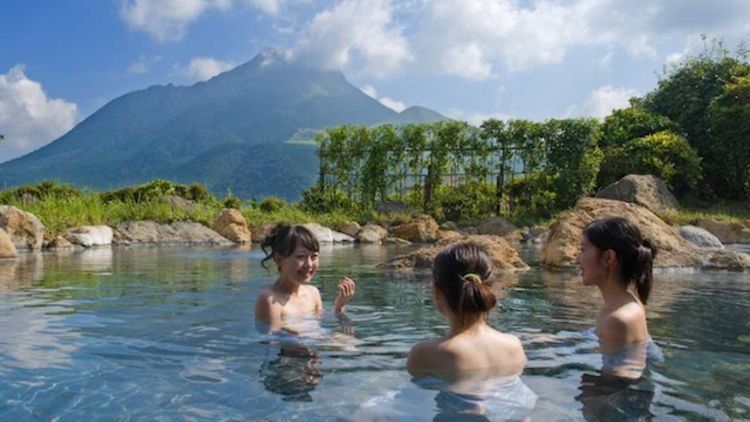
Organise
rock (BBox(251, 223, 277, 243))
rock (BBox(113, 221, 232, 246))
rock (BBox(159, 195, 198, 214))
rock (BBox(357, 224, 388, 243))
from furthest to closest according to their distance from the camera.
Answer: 1. rock (BBox(159, 195, 198, 214))
2. rock (BBox(251, 223, 277, 243))
3. rock (BBox(357, 224, 388, 243))
4. rock (BBox(113, 221, 232, 246))

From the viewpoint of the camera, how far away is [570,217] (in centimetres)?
1196

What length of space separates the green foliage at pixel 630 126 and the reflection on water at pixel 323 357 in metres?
20.9

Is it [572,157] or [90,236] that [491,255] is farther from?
[572,157]

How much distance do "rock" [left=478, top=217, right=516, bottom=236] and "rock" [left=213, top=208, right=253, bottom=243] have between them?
811cm

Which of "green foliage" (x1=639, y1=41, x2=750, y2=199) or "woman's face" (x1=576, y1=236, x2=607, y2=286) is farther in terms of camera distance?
"green foliage" (x1=639, y1=41, x2=750, y2=199)

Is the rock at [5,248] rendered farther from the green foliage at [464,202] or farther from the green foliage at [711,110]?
the green foliage at [711,110]

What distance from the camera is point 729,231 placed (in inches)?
827

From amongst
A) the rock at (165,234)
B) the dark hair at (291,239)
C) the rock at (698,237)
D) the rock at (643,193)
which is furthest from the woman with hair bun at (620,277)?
the rock at (643,193)

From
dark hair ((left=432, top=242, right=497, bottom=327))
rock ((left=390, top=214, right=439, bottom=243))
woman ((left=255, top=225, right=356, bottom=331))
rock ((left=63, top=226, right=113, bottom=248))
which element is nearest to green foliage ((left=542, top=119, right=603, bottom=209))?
rock ((left=390, top=214, right=439, bottom=243))

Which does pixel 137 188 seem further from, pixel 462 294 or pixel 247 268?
pixel 462 294

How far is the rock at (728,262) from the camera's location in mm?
11164

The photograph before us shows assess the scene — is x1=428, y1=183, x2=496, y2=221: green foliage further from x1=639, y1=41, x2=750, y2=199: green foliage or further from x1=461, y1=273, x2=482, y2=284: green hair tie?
x1=461, y1=273, x2=482, y2=284: green hair tie

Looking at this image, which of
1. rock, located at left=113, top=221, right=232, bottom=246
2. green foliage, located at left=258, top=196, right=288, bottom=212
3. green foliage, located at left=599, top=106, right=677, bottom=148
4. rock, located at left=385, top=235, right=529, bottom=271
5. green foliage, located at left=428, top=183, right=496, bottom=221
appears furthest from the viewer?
green foliage, located at left=258, top=196, right=288, bottom=212

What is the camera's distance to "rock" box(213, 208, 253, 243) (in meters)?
Answer: 21.6
